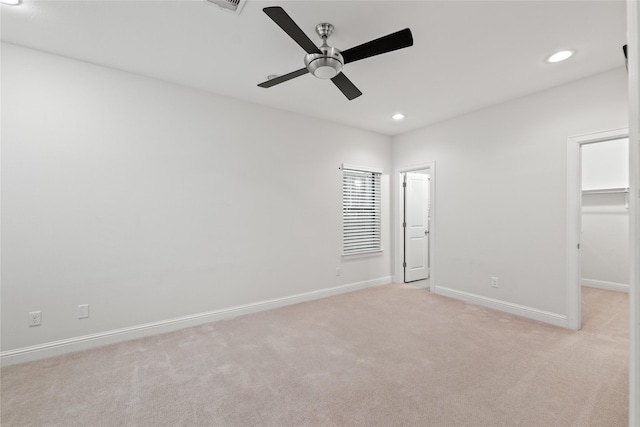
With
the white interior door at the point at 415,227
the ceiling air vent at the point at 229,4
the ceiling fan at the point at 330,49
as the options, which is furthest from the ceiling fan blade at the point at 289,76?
the white interior door at the point at 415,227

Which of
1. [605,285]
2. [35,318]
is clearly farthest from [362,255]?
[605,285]

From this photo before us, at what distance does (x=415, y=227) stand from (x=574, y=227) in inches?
96.2

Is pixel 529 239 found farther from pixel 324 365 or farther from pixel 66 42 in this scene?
pixel 66 42

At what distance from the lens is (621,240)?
4766 mm

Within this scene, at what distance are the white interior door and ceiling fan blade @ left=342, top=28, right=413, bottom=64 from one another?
11.4 ft

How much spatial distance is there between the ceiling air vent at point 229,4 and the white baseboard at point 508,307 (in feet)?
13.9

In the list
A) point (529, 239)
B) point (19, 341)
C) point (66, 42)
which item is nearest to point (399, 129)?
point (529, 239)

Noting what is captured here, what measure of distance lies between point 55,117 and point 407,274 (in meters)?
5.15

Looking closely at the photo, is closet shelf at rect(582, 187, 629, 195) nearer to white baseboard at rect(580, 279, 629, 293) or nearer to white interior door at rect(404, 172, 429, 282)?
white baseboard at rect(580, 279, 629, 293)

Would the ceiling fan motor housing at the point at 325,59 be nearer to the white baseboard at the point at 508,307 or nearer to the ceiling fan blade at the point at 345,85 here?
the ceiling fan blade at the point at 345,85

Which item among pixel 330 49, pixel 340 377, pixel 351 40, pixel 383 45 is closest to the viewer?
pixel 383 45

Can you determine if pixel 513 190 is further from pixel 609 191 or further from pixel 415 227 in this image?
pixel 609 191

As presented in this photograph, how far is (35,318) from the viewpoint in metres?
2.53

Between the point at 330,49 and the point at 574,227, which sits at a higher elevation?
the point at 330,49
